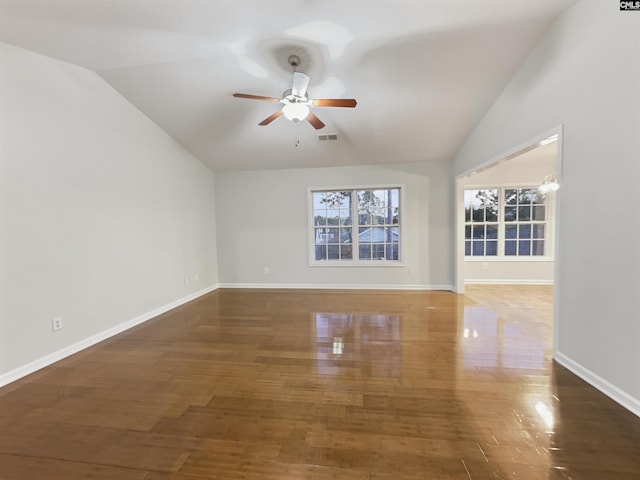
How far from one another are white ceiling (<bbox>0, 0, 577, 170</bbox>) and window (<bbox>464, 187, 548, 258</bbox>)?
2214mm

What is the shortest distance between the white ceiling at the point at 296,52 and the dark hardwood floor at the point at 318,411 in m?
2.93

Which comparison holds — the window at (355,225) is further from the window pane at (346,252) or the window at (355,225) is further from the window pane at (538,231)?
the window pane at (538,231)

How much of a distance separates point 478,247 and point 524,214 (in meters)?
1.15

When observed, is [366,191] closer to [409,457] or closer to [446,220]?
[446,220]

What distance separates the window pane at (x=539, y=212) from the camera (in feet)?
19.0

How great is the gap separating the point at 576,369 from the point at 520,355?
0.42 metres

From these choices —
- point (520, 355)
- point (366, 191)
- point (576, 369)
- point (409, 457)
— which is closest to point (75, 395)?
point (409, 457)

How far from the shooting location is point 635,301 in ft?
6.06

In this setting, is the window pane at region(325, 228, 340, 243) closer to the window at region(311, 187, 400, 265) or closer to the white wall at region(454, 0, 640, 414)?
the window at region(311, 187, 400, 265)

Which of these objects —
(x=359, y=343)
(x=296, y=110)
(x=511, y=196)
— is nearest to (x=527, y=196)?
(x=511, y=196)

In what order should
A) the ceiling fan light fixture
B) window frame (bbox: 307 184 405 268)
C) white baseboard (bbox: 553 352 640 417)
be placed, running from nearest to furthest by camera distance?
white baseboard (bbox: 553 352 640 417), the ceiling fan light fixture, window frame (bbox: 307 184 405 268)

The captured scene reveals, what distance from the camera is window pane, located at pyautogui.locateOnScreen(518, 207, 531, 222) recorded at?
582 cm

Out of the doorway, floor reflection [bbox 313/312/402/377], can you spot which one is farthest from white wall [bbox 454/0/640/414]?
the doorway

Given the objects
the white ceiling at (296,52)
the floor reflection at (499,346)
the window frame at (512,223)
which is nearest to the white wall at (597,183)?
the floor reflection at (499,346)
